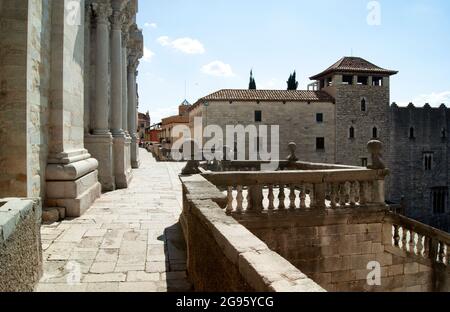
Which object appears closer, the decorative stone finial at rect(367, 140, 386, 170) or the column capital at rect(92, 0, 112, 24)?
the decorative stone finial at rect(367, 140, 386, 170)

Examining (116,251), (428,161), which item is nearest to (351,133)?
(428,161)

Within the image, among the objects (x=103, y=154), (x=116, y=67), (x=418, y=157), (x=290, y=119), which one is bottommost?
(x=418, y=157)

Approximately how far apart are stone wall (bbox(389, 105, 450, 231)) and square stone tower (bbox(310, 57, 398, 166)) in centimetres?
121

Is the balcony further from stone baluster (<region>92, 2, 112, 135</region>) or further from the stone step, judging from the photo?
stone baluster (<region>92, 2, 112, 135</region>)

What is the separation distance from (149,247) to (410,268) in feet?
18.5

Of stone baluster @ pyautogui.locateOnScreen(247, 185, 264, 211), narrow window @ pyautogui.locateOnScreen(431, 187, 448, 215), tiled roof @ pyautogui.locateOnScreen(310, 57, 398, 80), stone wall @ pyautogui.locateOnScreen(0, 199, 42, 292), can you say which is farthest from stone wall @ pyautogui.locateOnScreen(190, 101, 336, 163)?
stone wall @ pyautogui.locateOnScreen(0, 199, 42, 292)

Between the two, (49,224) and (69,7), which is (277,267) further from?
(69,7)

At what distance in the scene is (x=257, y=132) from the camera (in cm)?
3603

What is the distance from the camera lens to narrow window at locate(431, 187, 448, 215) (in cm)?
3681

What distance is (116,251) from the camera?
18.0 ft

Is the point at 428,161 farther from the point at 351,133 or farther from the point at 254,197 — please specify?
the point at 254,197

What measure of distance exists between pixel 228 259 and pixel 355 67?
128 ft

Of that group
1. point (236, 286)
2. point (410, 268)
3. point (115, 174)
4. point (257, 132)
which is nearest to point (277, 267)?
point (236, 286)

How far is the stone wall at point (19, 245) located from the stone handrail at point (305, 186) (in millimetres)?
Answer: 3375
